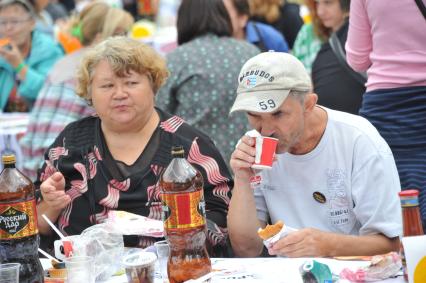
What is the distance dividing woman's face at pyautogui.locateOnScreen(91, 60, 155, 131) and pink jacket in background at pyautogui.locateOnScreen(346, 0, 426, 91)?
3.37 feet

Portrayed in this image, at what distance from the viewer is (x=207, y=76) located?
16.7 feet

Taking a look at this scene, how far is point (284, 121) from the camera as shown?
315cm

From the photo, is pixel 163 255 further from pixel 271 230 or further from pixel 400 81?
pixel 400 81

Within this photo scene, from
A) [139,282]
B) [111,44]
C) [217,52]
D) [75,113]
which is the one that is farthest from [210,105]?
[139,282]

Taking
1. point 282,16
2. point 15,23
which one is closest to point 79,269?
point 15,23

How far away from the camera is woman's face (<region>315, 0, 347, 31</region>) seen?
5.66 meters

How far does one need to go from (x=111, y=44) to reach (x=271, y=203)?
1062 millimetres

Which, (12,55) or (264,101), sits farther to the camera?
(12,55)

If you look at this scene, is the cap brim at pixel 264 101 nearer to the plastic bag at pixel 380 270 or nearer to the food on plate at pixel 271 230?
the food on plate at pixel 271 230

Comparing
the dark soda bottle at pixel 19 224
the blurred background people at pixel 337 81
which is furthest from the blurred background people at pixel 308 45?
the dark soda bottle at pixel 19 224

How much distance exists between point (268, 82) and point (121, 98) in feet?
2.92

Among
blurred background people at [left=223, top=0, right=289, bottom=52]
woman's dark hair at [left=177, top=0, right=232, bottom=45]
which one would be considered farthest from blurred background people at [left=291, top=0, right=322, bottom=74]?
woman's dark hair at [left=177, top=0, right=232, bottom=45]

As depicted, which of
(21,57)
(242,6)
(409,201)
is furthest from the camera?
(21,57)

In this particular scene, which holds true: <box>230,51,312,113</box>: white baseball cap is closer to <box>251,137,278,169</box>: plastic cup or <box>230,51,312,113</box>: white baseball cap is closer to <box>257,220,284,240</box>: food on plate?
<box>251,137,278,169</box>: plastic cup
